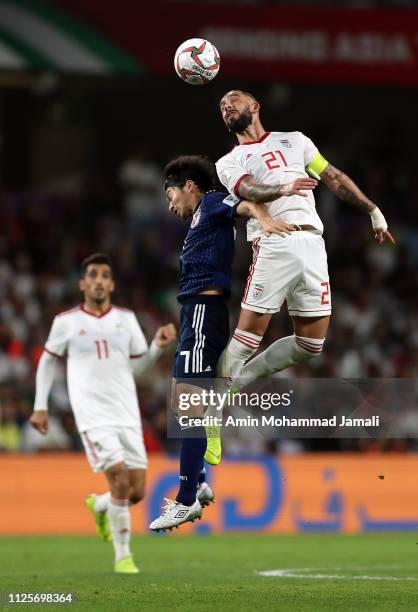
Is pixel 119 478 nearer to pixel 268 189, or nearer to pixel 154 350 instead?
pixel 154 350

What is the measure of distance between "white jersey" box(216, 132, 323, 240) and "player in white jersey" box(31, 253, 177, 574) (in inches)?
127

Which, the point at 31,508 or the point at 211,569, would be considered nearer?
the point at 211,569

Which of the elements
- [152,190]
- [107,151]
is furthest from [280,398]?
[107,151]

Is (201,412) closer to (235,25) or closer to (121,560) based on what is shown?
(121,560)

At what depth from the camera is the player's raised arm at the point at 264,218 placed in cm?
988

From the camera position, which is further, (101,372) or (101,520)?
(101,520)

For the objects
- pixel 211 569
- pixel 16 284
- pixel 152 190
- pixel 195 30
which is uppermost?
pixel 195 30

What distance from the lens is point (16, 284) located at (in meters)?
21.5

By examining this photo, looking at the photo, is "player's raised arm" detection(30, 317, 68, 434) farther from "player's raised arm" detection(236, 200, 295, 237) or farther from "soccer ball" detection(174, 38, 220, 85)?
"player's raised arm" detection(236, 200, 295, 237)

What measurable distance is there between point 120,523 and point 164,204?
1246cm

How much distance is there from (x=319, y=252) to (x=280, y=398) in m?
1.73

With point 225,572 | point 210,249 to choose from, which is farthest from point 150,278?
point 210,249

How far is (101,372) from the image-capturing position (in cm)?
1377

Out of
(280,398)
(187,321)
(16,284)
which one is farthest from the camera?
(16,284)
